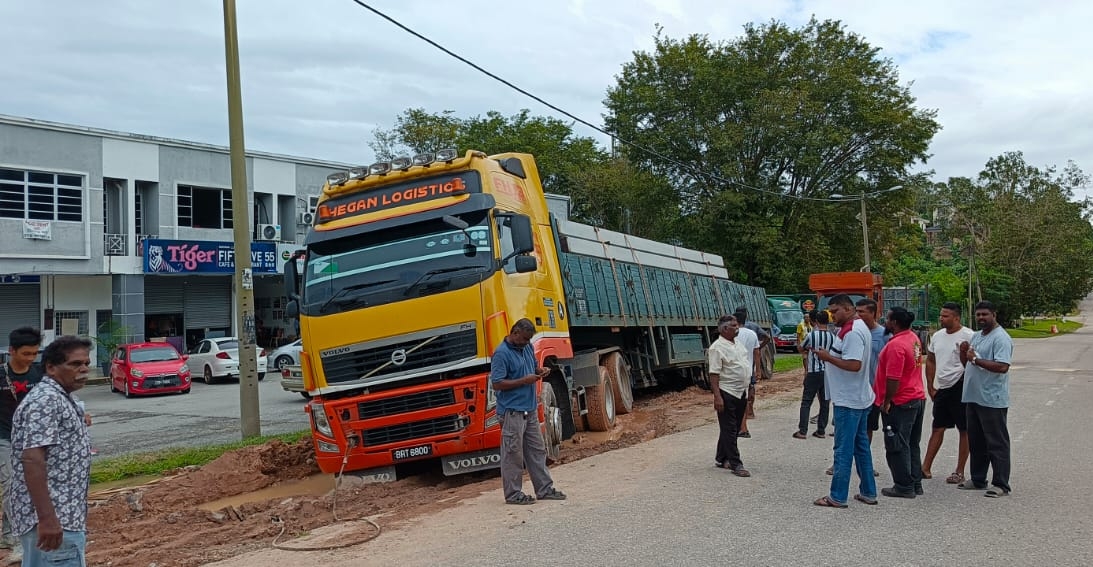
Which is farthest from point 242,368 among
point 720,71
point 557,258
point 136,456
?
point 720,71

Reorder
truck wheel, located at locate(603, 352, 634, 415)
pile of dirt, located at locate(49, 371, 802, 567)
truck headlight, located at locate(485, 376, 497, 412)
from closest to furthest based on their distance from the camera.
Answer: pile of dirt, located at locate(49, 371, 802, 567)
truck headlight, located at locate(485, 376, 497, 412)
truck wheel, located at locate(603, 352, 634, 415)

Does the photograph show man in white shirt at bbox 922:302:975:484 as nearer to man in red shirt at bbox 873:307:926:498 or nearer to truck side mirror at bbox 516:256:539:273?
man in red shirt at bbox 873:307:926:498

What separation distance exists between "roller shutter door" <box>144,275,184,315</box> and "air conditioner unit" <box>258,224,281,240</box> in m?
3.23

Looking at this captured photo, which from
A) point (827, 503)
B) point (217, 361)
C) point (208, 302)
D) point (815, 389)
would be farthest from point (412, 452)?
point (208, 302)

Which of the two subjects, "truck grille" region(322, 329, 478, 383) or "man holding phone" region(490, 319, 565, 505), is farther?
"truck grille" region(322, 329, 478, 383)

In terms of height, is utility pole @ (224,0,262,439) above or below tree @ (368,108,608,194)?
below

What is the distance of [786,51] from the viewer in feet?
131

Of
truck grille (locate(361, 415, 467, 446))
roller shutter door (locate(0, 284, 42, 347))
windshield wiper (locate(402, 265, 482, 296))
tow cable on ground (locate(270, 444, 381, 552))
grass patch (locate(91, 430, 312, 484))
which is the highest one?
roller shutter door (locate(0, 284, 42, 347))

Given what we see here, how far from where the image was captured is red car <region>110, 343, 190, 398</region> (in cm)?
2230

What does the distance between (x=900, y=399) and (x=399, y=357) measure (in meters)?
4.72

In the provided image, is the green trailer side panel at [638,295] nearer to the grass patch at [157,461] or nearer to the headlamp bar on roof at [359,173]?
the headlamp bar on roof at [359,173]

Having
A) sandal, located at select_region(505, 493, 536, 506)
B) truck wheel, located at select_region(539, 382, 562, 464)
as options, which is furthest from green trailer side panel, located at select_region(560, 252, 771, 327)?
sandal, located at select_region(505, 493, 536, 506)

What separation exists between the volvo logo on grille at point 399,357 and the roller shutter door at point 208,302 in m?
26.1

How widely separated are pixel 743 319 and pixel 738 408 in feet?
7.83
